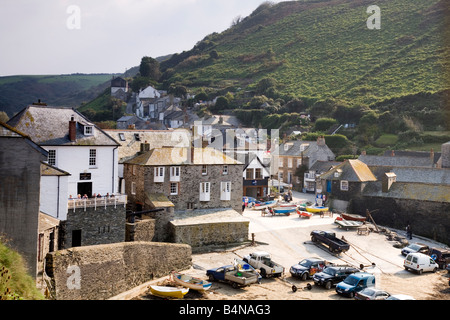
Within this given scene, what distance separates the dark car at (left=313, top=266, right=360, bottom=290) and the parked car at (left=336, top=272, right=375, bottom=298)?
2.33ft

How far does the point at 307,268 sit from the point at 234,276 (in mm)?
4430

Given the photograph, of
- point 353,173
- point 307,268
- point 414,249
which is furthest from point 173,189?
point 353,173

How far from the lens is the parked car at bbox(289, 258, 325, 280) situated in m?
22.5

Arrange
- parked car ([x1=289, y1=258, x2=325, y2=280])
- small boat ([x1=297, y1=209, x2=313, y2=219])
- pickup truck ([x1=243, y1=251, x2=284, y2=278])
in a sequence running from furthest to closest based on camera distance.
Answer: small boat ([x1=297, y1=209, x2=313, y2=219]) → pickup truck ([x1=243, y1=251, x2=284, y2=278]) → parked car ([x1=289, y1=258, x2=325, y2=280])

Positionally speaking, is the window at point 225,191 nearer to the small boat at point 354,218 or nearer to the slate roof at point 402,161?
the small boat at point 354,218

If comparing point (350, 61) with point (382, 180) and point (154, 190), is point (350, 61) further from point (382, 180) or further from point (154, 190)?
point (154, 190)

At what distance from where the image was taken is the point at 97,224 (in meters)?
24.0

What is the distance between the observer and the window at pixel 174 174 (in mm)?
31328

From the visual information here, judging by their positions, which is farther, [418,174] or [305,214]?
[418,174]

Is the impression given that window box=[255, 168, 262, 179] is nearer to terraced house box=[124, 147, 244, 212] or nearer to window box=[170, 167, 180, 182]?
terraced house box=[124, 147, 244, 212]

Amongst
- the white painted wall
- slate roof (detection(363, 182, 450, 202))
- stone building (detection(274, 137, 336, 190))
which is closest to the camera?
the white painted wall

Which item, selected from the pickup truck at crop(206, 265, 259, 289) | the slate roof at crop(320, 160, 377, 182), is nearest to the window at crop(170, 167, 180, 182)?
the pickup truck at crop(206, 265, 259, 289)

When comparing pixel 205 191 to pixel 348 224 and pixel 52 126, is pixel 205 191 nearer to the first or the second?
pixel 348 224

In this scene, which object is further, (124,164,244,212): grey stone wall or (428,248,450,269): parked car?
(124,164,244,212): grey stone wall
